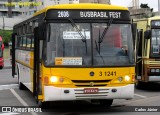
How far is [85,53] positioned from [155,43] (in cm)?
673

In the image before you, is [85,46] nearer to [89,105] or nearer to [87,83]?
[87,83]

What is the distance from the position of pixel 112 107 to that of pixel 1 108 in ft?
10.5

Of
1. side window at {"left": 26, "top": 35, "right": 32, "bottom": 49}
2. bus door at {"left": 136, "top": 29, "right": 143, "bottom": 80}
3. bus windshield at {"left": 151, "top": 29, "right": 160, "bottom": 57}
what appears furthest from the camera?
bus door at {"left": 136, "top": 29, "right": 143, "bottom": 80}

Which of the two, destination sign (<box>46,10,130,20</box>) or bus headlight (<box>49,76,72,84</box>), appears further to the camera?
destination sign (<box>46,10,130,20</box>)

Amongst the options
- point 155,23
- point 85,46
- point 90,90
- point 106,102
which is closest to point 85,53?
point 85,46

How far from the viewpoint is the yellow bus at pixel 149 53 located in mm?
16984

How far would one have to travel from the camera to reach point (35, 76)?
12.4 m

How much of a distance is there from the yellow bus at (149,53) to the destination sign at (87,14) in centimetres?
510

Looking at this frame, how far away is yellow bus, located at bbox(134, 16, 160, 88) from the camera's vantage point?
1698cm

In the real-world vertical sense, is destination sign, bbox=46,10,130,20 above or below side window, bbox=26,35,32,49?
above

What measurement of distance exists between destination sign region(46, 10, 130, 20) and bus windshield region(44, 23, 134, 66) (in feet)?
0.69

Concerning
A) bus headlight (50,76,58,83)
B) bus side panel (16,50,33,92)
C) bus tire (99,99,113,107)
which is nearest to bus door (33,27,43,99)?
bus headlight (50,76,58,83)

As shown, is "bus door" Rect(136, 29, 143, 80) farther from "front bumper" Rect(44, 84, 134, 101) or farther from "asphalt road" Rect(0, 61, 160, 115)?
"front bumper" Rect(44, 84, 134, 101)

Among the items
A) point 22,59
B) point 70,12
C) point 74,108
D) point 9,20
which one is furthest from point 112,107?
point 9,20
